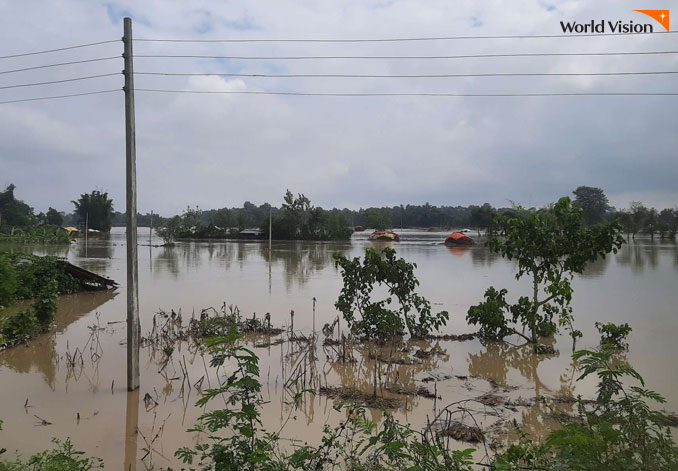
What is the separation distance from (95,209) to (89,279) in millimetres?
58893

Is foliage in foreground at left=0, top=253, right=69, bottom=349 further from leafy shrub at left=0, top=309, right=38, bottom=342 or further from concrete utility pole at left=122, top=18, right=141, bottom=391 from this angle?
concrete utility pole at left=122, top=18, right=141, bottom=391

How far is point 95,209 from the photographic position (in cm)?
6925

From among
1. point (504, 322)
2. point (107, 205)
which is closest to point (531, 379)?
point (504, 322)

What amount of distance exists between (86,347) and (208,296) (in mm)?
6518

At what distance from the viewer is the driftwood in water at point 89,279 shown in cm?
1589

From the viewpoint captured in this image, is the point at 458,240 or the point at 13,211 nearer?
the point at 458,240

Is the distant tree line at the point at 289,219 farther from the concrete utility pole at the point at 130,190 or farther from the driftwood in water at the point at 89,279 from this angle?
the concrete utility pole at the point at 130,190

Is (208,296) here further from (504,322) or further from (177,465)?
(177,465)

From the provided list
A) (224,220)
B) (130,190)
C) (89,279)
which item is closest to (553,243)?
(130,190)

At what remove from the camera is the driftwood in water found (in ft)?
52.1

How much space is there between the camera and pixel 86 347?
375 inches

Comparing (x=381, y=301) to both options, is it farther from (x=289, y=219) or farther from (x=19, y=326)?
(x=289, y=219)

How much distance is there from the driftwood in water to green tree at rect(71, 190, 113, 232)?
191 feet

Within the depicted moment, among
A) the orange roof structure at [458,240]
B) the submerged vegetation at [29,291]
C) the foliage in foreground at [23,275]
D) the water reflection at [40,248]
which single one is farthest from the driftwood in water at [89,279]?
the orange roof structure at [458,240]
